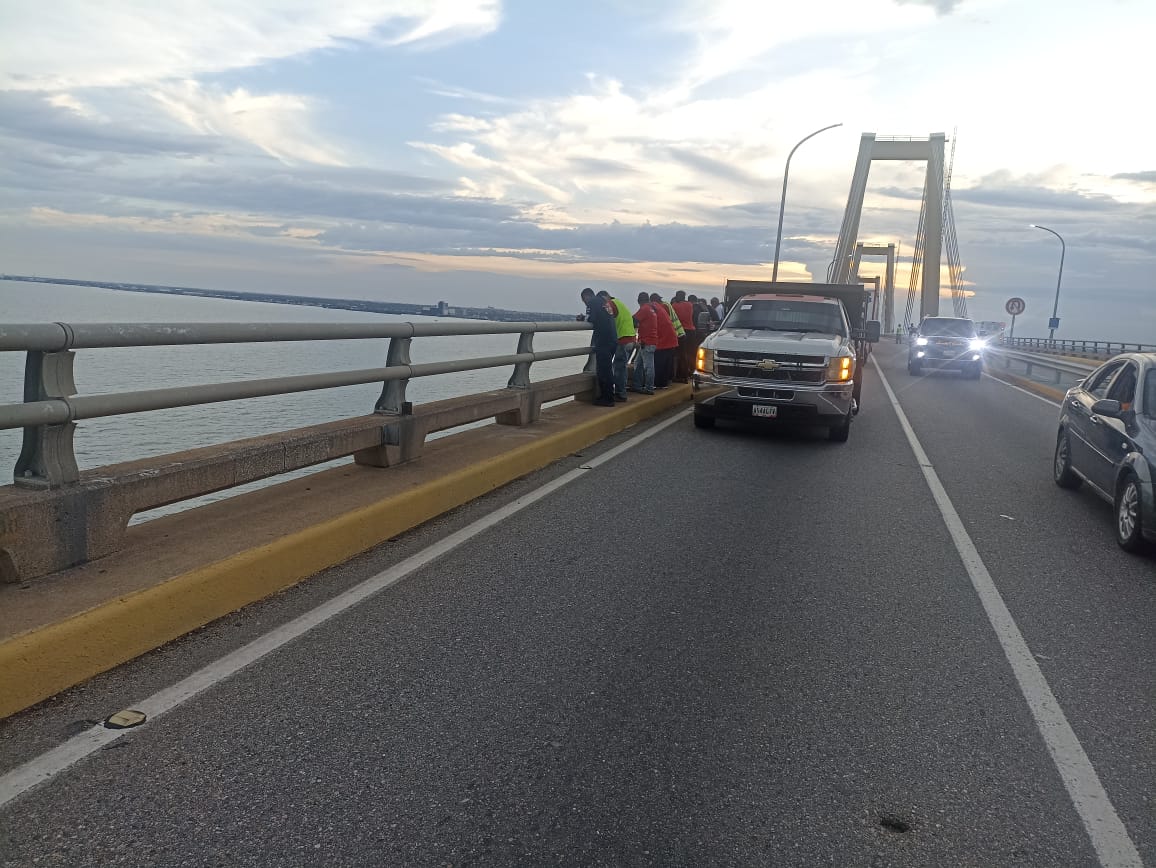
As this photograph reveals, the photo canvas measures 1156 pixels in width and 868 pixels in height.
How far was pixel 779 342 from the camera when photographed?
12062 mm

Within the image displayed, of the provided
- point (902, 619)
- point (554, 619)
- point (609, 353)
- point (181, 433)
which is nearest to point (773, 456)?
→ point (609, 353)

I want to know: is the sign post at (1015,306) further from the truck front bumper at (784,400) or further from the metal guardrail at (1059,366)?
the truck front bumper at (784,400)

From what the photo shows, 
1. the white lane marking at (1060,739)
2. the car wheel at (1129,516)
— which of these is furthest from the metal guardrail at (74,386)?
the car wheel at (1129,516)

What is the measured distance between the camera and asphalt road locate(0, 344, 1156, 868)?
9.35ft

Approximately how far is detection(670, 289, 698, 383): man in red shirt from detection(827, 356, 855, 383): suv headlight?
23.8 ft

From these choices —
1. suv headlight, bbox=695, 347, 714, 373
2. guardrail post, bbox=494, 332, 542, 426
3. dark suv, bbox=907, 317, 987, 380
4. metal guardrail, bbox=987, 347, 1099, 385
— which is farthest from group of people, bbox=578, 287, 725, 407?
dark suv, bbox=907, 317, 987, 380

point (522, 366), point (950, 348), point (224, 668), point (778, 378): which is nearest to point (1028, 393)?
point (950, 348)

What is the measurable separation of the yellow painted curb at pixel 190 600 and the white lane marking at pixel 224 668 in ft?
1.11

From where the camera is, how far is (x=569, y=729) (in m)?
3.57

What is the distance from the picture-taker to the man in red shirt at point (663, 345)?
16266 millimetres

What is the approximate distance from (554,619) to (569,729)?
1.26 metres

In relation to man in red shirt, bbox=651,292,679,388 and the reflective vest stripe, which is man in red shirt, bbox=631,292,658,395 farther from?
the reflective vest stripe

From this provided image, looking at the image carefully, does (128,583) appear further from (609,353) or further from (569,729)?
(609,353)

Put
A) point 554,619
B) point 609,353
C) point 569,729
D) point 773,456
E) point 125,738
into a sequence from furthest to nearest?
point 609,353 < point 773,456 < point 554,619 < point 569,729 < point 125,738
